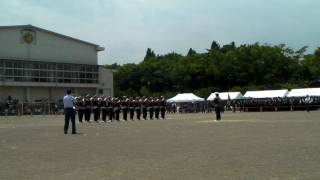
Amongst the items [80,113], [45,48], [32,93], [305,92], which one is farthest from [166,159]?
[45,48]

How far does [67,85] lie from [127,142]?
74.2 metres

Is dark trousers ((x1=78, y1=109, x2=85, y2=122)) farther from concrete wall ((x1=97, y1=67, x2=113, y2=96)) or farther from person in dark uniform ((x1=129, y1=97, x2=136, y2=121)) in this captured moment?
concrete wall ((x1=97, y1=67, x2=113, y2=96))

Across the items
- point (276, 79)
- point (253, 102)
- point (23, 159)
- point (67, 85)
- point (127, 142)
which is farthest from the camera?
point (276, 79)

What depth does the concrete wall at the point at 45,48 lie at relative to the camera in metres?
84.8

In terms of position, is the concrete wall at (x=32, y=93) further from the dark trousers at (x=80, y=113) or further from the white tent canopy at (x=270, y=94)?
the dark trousers at (x=80, y=113)

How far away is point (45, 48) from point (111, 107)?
49943 millimetres

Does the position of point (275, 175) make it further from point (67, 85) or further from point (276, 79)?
point (276, 79)

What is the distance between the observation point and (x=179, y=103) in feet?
273

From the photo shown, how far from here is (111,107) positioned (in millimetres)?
43188

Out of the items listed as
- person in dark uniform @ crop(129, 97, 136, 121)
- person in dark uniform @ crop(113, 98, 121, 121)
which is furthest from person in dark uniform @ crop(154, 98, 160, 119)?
person in dark uniform @ crop(113, 98, 121, 121)

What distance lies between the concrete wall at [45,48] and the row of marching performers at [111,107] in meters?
40.5

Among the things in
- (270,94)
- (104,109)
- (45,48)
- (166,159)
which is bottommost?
(166,159)

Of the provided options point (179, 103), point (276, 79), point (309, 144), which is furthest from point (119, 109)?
point (276, 79)

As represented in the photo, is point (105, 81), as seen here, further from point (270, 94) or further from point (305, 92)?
point (305, 92)
